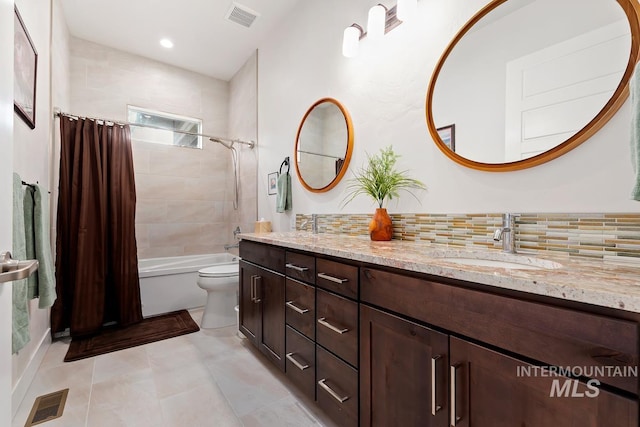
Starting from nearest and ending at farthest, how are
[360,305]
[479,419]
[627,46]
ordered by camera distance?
[479,419]
[627,46]
[360,305]

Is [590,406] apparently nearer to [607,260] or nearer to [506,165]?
[607,260]

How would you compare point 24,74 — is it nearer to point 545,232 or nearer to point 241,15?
point 241,15

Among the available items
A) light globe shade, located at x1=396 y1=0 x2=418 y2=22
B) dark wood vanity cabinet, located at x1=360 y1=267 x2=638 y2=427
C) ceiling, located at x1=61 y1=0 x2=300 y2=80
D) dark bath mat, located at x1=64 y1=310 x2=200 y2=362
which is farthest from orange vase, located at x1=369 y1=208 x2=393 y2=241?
ceiling, located at x1=61 y1=0 x2=300 y2=80

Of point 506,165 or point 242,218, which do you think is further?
point 242,218

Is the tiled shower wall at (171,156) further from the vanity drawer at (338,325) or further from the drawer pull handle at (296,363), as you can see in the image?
the vanity drawer at (338,325)

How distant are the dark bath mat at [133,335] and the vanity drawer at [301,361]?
1.27m

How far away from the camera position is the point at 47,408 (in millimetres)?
1423

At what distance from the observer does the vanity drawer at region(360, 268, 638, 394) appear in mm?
525

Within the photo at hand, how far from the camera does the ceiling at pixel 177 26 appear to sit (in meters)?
2.45

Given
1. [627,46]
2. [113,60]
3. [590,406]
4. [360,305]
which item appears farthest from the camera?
[113,60]

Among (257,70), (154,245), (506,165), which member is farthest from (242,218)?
(506,165)

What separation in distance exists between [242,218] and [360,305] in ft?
8.69

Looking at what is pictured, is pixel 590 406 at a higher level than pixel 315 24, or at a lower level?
lower

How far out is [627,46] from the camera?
905mm
